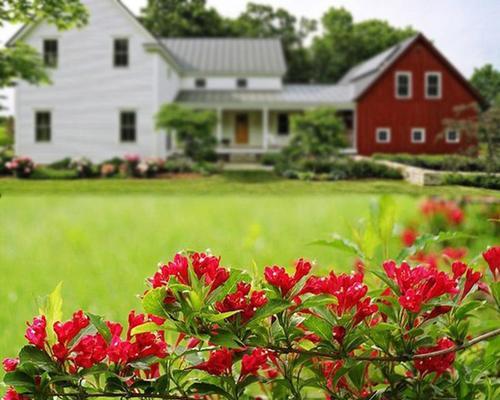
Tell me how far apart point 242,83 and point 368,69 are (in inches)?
23.8

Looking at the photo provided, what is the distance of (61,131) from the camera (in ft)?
5.82

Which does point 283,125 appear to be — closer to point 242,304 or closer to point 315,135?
point 315,135

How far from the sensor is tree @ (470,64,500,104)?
150cm

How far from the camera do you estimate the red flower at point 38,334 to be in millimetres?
1243

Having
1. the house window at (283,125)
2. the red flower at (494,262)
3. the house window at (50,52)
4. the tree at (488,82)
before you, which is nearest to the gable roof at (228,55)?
the house window at (283,125)

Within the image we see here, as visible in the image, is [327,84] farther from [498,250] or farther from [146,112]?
[498,250]

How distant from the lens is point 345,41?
5.92 ft

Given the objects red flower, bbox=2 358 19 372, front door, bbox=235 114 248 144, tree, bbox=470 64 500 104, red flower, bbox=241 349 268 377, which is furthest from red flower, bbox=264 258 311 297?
front door, bbox=235 114 248 144

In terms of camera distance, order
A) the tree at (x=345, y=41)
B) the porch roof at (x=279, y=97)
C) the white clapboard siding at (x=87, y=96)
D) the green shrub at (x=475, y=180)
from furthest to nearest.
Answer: the porch roof at (x=279, y=97) → the white clapboard siding at (x=87, y=96) → the tree at (x=345, y=41) → the green shrub at (x=475, y=180)

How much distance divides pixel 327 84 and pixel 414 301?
838 millimetres

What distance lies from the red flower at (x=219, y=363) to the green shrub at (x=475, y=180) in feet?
1.72

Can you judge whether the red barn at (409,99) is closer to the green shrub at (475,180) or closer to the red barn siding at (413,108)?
the red barn siding at (413,108)

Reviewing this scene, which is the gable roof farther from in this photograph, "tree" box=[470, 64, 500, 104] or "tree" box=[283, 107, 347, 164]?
"tree" box=[470, 64, 500, 104]

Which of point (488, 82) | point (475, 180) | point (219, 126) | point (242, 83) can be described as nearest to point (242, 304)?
point (475, 180)
